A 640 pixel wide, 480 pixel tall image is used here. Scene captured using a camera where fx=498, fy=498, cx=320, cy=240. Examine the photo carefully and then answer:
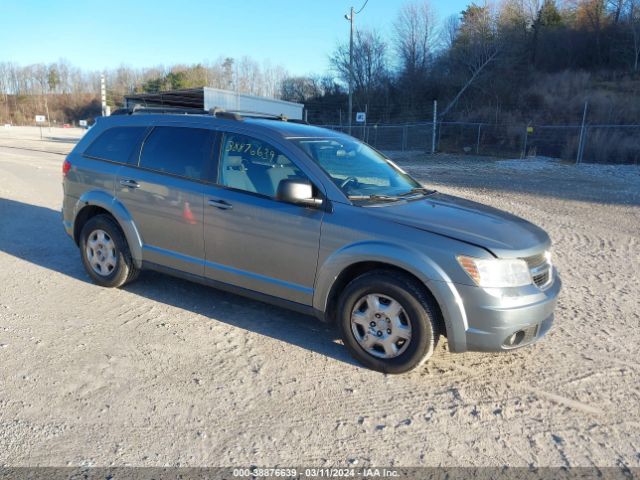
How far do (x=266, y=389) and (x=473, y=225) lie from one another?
6.27 ft

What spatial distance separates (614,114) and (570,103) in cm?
391

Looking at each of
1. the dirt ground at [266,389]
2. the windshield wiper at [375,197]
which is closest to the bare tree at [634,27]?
the dirt ground at [266,389]

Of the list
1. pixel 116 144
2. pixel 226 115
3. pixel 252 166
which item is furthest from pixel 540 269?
pixel 116 144

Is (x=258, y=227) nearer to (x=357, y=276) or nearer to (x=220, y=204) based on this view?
(x=220, y=204)

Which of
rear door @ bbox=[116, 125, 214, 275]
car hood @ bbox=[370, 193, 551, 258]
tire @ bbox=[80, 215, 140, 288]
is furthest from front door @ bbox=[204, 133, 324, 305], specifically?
tire @ bbox=[80, 215, 140, 288]

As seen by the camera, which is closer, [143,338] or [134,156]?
[143,338]

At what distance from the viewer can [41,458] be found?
2.70 m

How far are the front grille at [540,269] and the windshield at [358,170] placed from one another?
3.89 feet

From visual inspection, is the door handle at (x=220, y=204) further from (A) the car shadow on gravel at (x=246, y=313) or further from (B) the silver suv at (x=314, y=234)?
(A) the car shadow on gravel at (x=246, y=313)

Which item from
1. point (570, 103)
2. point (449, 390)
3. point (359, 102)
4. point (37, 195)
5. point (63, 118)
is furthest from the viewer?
point (63, 118)

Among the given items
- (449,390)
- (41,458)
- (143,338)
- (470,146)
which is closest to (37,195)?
(143,338)

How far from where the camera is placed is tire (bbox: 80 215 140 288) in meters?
5.06

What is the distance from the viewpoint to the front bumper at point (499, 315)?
3.33m

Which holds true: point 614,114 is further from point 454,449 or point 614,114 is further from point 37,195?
point 454,449
